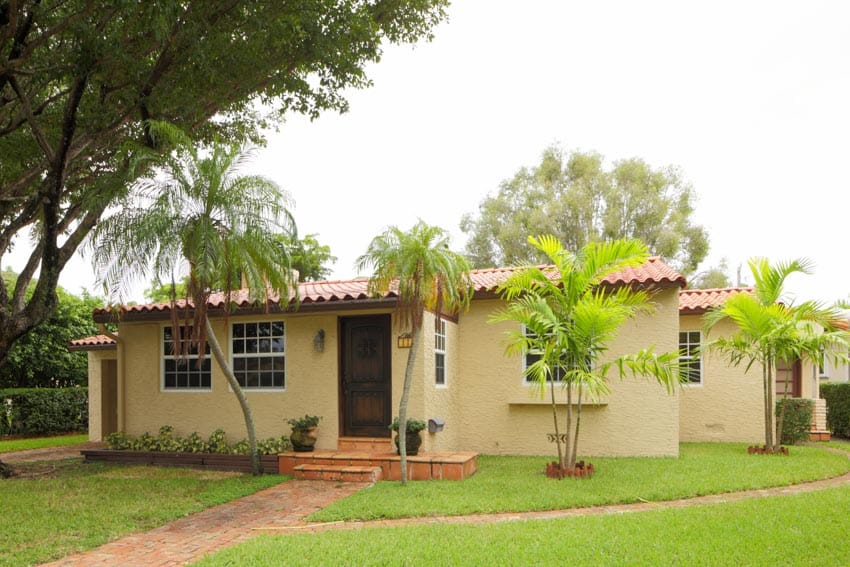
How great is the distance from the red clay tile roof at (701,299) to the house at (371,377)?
0.19 m

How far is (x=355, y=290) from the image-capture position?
35.2 feet

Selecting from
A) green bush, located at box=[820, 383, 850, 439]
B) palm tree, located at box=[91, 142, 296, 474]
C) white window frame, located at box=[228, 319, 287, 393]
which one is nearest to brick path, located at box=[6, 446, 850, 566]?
palm tree, located at box=[91, 142, 296, 474]

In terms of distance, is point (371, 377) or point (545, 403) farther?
point (545, 403)

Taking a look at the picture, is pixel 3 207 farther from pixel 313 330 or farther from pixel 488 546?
pixel 488 546

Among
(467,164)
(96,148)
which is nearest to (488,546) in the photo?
(96,148)

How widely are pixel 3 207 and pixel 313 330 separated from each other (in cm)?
548

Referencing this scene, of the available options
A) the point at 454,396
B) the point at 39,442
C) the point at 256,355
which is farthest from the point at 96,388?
the point at 454,396

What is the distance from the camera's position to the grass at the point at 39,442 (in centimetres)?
1423

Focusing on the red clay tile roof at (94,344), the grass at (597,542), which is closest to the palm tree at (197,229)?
the grass at (597,542)

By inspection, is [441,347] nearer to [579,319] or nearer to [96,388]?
[579,319]

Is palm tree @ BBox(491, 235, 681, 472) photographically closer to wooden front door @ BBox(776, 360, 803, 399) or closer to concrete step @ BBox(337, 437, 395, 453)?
concrete step @ BBox(337, 437, 395, 453)

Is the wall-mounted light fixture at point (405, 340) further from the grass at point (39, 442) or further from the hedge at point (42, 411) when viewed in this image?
the hedge at point (42, 411)

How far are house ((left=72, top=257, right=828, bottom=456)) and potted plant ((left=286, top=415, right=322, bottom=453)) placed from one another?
418 millimetres

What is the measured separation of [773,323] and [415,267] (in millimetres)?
6421
